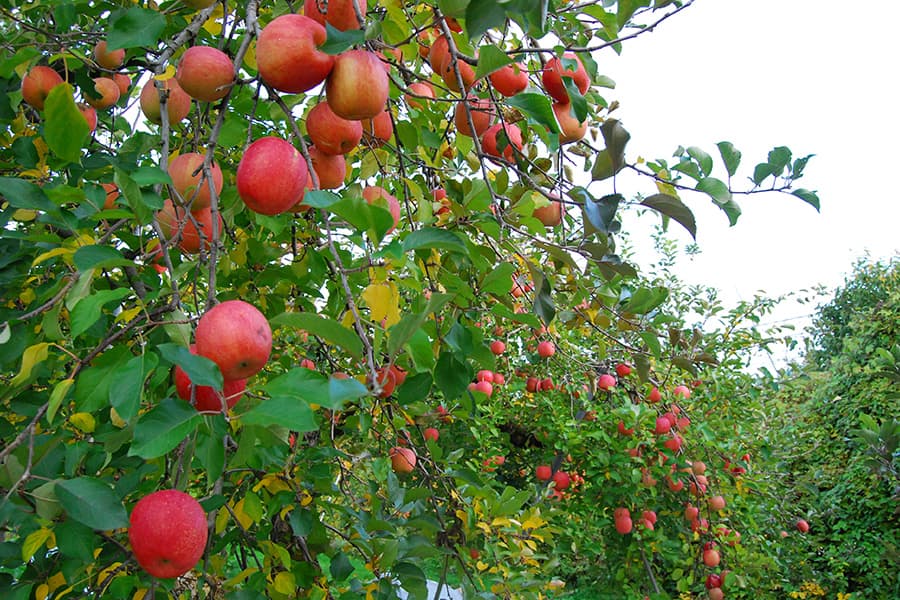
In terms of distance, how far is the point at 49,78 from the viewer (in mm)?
1229

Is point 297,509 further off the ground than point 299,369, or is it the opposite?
point 299,369

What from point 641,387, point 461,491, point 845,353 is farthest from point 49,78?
point 845,353

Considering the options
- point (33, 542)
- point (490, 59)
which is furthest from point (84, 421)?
point (490, 59)

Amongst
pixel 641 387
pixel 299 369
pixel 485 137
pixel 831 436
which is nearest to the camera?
pixel 299 369

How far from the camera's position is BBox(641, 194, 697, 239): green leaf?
0.96m

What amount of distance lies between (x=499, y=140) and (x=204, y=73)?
509 mm

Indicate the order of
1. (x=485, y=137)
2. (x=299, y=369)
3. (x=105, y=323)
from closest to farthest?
(x=299, y=369)
(x=105, y=323)
(x=485, y=137)

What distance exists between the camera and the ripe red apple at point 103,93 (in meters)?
1.35

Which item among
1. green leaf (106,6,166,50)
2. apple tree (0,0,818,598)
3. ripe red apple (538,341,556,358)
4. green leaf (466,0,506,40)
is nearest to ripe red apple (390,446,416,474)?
apple tree (0,0,818,598)

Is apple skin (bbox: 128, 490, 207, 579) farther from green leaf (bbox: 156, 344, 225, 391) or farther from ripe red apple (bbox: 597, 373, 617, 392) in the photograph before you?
ripe red apple (bbox: 597, 373, 617, 392)

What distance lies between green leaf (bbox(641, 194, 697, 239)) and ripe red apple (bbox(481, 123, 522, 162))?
0.94 feet

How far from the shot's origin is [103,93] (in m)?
1.36

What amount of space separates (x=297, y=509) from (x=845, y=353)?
197 inches

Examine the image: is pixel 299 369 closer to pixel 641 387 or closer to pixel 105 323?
pixel 105 323
